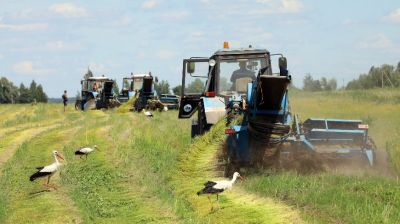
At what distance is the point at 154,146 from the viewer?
18.2 metres

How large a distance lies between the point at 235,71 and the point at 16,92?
382 feet

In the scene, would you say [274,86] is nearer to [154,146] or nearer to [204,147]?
[204,147]

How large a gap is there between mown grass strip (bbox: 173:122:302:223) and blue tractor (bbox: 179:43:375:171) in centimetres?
47

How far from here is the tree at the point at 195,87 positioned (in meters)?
16.2

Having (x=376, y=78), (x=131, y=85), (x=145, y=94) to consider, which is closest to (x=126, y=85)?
(x=131, y=85)

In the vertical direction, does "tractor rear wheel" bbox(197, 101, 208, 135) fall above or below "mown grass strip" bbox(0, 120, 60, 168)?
above

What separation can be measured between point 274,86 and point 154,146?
283 inches

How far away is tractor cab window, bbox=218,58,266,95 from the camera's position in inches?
581

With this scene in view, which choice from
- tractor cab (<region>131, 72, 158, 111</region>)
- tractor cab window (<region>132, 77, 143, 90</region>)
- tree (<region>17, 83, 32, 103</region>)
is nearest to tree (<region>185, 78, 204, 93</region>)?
tractor cab (<region>131, 72, 158, 111</region>)

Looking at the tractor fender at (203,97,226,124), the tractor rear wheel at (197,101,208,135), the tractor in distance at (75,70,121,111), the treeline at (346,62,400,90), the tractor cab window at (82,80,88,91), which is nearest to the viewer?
the tractor fender at (203,97,226,124)

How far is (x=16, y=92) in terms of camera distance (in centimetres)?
12481

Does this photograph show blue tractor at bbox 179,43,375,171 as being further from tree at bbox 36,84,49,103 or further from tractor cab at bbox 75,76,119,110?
tree at bbox 36,84,49,103

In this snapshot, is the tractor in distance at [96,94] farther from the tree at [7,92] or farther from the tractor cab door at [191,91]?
the tree at [7,92]

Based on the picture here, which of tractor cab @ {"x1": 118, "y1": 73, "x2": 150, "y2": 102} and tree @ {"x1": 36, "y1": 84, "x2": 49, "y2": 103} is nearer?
tractor cab @ {"x1": 118, "y1": 73, "x2": 150, "y2": 102}
